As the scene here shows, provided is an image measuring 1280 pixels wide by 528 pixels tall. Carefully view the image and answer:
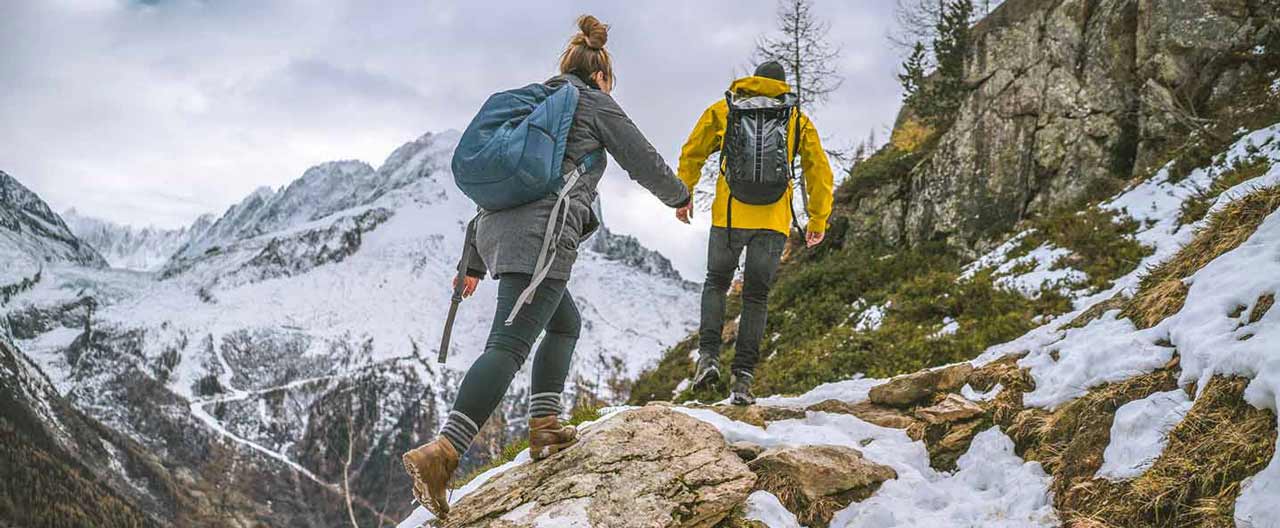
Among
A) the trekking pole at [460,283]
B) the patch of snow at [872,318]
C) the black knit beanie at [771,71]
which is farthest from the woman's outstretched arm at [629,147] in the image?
the patch of snow at [872,318]

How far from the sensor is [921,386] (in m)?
5.31

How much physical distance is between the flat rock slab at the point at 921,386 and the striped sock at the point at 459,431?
3.33 meters

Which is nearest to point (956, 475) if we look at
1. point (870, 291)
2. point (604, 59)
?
point (604, 59)

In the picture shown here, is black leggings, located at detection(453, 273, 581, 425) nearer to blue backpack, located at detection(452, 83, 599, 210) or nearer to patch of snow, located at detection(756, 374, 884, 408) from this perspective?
blue backpack, located at detection(452, 83, 599, 210)

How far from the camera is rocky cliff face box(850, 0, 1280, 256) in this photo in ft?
34.0

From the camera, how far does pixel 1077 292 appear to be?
25.1 feet

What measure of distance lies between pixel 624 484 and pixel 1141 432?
8.29ft

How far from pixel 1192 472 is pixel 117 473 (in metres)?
176

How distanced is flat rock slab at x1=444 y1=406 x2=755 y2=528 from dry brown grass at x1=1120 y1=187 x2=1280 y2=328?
2.65m

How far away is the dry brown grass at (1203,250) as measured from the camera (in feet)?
13.4

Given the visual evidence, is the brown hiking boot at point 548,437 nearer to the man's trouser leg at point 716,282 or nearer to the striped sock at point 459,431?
the striped sock at point 459,431

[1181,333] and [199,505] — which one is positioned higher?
[1181,333]

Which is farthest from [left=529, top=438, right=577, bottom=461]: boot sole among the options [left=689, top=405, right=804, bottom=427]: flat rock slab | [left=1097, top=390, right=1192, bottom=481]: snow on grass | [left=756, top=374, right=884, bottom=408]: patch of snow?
[left=1097, top=390, right=1192, bottom=481]: snow on grass

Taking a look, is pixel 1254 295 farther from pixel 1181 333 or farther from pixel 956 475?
pixel 956 475
